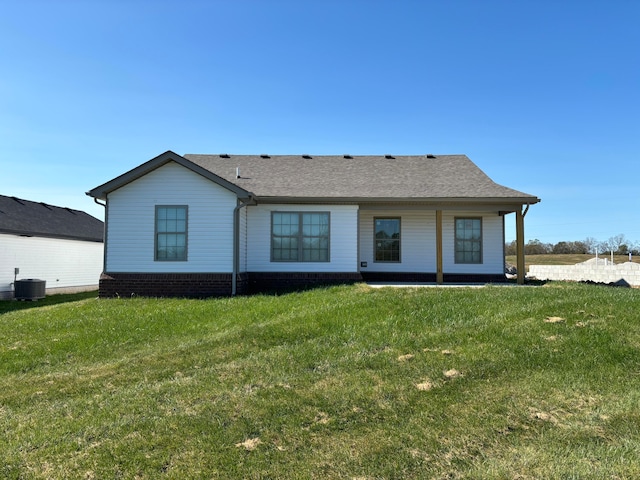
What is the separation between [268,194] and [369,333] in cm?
784

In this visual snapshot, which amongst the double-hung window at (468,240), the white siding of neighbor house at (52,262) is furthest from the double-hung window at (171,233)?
the double-hung window at (468,240)

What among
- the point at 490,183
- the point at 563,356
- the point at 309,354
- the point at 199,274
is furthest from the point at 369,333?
the point at 490,183

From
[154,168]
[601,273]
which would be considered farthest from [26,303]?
[601,273]

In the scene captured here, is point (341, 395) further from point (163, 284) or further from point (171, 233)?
point (171, 233)

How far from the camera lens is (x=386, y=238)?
50.3ft

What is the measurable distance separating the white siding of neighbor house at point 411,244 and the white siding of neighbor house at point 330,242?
147cm

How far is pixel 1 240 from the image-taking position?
54.4 feet

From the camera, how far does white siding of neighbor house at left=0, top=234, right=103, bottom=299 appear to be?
1689cm

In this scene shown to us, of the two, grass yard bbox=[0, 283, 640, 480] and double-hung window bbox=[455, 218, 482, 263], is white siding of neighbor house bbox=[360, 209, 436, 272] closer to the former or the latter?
double-hung window bbox=[455, 218, 482, 263]

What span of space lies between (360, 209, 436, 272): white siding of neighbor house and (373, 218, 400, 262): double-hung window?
14 centimetres

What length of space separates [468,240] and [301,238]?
Answer: 6005mm

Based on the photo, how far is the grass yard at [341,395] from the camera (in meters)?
3.45

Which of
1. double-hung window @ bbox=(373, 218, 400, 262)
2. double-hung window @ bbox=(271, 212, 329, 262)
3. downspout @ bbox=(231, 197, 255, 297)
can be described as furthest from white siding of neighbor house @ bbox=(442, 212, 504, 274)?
downspout @ bbox=(231, 197, 255, 297)

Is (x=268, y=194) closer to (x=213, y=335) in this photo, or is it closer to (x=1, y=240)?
(x=213, y=335)
